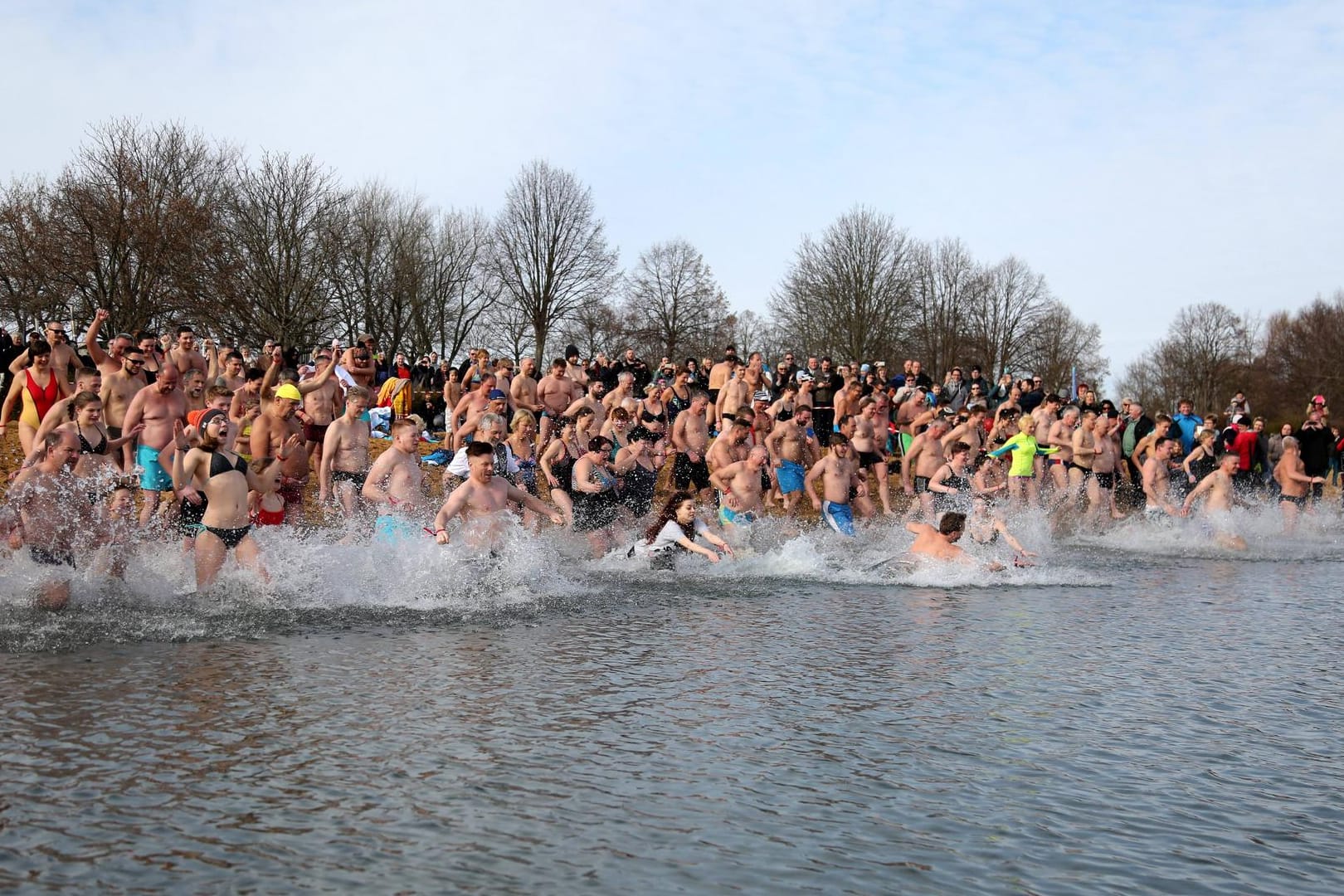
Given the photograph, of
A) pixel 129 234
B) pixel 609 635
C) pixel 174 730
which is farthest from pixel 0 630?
pixel 129 234

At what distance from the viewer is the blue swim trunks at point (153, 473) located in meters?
10.8

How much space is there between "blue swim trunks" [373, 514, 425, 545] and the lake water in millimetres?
166

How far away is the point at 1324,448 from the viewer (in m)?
20.5

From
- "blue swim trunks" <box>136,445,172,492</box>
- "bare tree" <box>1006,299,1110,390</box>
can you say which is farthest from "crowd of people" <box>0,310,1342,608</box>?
"bare tree" <box>1006,299,1110,390</box>

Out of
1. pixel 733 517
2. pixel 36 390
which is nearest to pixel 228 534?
pixel 36 390

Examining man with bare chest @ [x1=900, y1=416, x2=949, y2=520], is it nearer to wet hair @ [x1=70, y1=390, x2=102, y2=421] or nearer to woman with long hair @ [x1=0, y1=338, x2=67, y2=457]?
woman with long hair @ [x1=0, y1=338, x2=67, y2=457]

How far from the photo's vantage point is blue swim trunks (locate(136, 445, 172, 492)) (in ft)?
35.5

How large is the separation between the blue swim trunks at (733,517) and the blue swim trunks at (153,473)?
5.81 meters

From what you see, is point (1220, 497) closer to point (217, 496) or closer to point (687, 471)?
point (687, 471)

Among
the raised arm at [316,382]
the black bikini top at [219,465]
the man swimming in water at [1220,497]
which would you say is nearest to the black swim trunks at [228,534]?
the black bikini top at [219,465]

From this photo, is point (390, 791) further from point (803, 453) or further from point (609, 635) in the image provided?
point (803, 453)

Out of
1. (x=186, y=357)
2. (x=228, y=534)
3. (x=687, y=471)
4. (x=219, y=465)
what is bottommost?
(x=228, y=534)

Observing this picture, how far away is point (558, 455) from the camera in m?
13.0

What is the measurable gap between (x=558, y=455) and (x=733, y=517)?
217 centimetres
